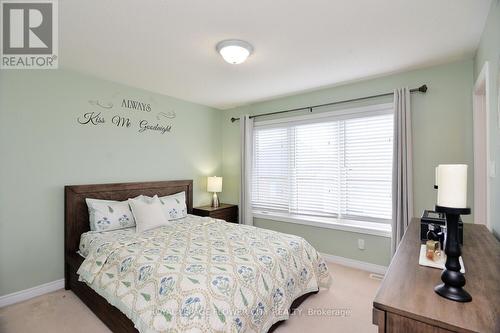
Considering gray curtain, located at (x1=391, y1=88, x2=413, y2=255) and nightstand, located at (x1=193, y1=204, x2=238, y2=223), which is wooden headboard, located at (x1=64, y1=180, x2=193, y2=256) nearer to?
nightstand, located at (x1=193, y1=204, x2=238, y2=223)

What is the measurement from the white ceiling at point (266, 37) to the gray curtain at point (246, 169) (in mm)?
1190

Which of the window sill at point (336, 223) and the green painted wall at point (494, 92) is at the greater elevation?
the green painted wall at point (494, 92)

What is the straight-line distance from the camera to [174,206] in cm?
355

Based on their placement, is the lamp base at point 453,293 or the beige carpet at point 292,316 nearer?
the lamp base at point 453,293

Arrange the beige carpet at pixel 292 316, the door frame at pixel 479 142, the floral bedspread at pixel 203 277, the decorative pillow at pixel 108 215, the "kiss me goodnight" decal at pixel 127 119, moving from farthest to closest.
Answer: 1. the "kiss me goodnight" decal at pixel 127 119
2. the decorative pillow at pixel 108 215
3. the door frame at pixel 479 142
4. the beige carpet at pixel 292 316
5. the floral bedspread at pixel 203 277

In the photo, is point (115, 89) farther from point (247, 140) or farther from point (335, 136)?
point (335, 136)

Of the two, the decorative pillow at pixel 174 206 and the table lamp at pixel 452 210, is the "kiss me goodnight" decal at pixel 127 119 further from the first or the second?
the table lamp at pixel 452 210

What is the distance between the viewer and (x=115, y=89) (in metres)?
3.34

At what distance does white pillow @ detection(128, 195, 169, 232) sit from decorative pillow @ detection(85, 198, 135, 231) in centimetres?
11

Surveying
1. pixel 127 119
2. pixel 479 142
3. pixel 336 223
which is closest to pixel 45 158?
pixel 127 119

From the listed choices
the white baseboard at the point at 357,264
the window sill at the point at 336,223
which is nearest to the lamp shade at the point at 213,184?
the window sill at the point at 336,223

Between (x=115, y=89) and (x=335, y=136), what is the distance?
121 inches

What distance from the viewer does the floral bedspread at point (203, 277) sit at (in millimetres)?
1583

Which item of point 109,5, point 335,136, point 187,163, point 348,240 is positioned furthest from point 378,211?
point 109,5
